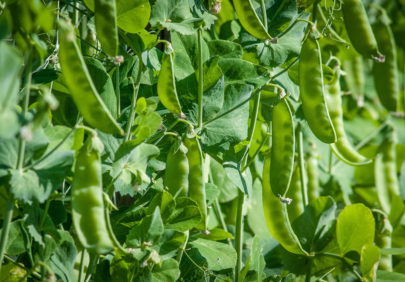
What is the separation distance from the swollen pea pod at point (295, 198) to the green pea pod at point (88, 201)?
567mm

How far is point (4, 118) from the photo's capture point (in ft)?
1.55

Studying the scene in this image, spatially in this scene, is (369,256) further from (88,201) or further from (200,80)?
(88,201)

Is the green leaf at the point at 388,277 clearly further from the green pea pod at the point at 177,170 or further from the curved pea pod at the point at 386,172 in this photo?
the green pea pod at the point at 177,170

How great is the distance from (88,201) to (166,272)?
250 millimetres

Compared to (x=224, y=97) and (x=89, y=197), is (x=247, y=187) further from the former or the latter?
(x=89, y=197)

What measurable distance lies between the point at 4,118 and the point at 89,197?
155 mm

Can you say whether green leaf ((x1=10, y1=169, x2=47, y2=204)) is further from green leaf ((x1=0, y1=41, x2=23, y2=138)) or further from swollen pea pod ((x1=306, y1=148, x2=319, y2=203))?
swollen pea pod ((x1=306, y1=148, x2=319, y2=203))

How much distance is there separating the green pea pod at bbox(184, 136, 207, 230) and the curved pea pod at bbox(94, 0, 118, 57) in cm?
21

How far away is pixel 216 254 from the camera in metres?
0.87

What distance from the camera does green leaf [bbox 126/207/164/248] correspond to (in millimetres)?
673

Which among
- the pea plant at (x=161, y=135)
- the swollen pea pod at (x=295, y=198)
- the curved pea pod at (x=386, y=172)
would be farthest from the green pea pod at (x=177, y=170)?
the curved pea pod at (x=386, y=172)

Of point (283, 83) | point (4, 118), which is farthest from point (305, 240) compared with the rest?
point (4, 118)

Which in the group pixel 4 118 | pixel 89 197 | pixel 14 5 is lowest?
pixel 89 197

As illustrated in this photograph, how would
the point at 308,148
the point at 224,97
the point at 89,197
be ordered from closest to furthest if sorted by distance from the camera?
1. the point at 89,197
2. the point at 224,97
3. the point at 308,148
